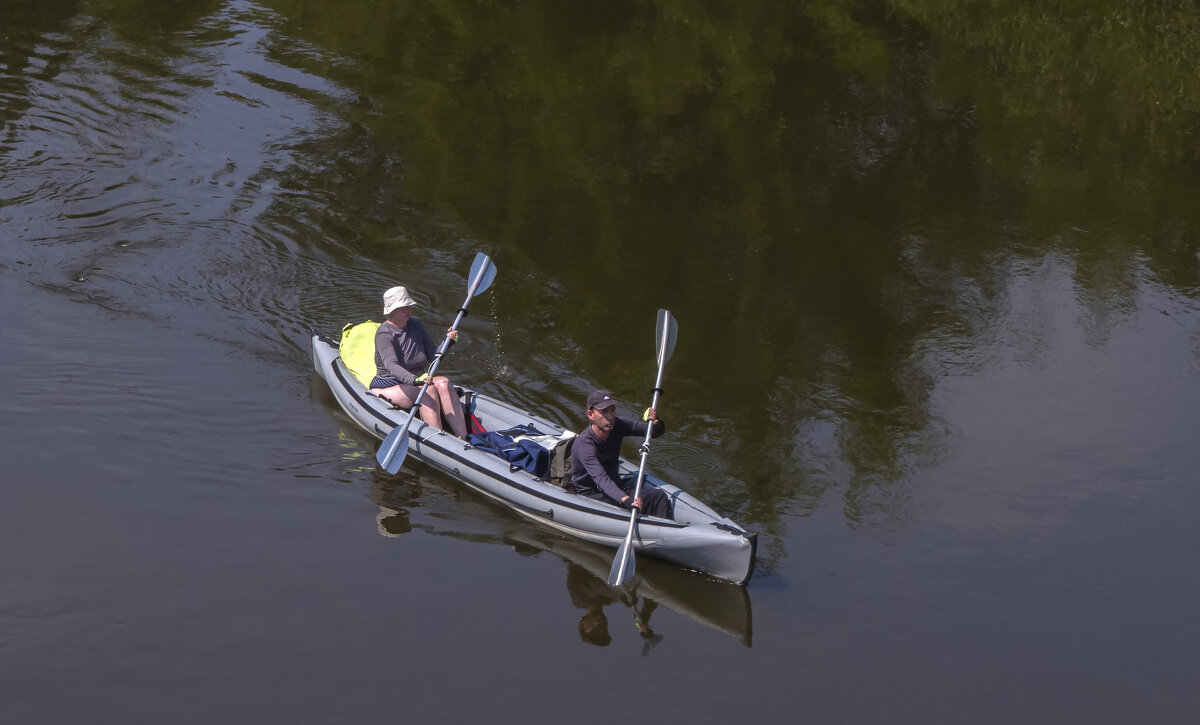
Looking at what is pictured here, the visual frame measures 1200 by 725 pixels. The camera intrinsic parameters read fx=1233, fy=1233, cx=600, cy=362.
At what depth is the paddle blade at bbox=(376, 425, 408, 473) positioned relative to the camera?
10.3 metres

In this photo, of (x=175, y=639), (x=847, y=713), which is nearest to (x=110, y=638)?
(x=175, y=639)

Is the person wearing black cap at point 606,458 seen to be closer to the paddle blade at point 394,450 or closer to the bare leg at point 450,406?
the bare leg at point 450,406

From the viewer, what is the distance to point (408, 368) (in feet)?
37.0

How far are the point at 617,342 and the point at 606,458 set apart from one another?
324 centimetres

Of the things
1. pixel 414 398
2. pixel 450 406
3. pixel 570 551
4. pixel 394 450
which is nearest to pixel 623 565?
pixel 570 551

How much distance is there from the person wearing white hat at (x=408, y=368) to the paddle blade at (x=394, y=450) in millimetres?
339

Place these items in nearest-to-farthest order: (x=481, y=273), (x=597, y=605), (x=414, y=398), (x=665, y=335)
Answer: (x=597, y=605), (x=665, y=335), (x=414, y=398), (x=481, y=273)

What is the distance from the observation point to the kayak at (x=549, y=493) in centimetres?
916

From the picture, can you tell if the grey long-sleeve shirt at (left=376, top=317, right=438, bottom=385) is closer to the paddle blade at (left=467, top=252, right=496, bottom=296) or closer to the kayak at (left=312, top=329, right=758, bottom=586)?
the kayak at (left=312, top=329, right=758, bottom=586)

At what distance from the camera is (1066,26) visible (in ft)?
68.5

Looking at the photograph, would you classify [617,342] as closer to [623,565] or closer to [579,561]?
[579,561]

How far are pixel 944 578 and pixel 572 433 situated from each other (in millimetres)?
3217

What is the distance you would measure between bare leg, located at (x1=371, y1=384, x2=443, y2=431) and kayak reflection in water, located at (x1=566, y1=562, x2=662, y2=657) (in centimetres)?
197

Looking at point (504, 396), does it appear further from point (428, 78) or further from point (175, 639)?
point (428, 78)
